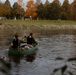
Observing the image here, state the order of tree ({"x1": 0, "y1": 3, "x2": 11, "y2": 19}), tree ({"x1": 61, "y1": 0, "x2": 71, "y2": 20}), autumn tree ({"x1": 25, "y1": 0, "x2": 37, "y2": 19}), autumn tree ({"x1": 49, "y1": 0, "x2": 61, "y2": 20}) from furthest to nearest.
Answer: tree ({"x1": 61, "y1": 0, "x2": 71, "y2": 20})
autumn tree ({"x1": 25, "y1": 0, "x2": 37, "y2": 19})
autumn tree ({"x1": 49, "y1": 0, "x2": 61, "y2": 20})
tree ({"x1": 0, "y1": 3, "x2": 11, "y2": 19})

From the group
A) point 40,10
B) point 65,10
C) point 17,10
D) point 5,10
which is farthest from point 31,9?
point 65,10

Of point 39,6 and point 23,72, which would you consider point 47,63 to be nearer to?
point 23,72

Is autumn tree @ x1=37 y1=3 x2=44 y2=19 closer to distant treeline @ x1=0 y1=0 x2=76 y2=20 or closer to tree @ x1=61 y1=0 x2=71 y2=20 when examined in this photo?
distant treeline @ x1=0 y1=0 x2=76 y2=20

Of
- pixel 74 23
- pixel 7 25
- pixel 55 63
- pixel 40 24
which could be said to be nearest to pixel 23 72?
pixel 55 63

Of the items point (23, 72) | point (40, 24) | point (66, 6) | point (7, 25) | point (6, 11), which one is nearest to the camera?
point (23, 72)

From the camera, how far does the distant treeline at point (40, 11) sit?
360 feet

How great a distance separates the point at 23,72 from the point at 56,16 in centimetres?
9513

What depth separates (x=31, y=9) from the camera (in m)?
112

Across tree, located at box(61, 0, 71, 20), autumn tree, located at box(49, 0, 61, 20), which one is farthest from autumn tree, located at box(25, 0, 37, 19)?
tree, located at box(61, 0, 71, 20)

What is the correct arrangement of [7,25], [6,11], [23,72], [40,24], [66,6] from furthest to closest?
[66,6] → [6,11] → [40,24] → [7,25] → [23,72]

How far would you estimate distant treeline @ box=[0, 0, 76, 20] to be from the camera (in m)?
110

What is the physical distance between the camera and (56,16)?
366 feet

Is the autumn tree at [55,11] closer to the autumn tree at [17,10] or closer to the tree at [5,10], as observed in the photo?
the autumn tree at [17,10]

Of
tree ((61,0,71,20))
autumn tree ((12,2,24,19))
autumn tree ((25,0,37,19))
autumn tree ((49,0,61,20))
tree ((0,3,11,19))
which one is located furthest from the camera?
tree ((61,0,71,20))
